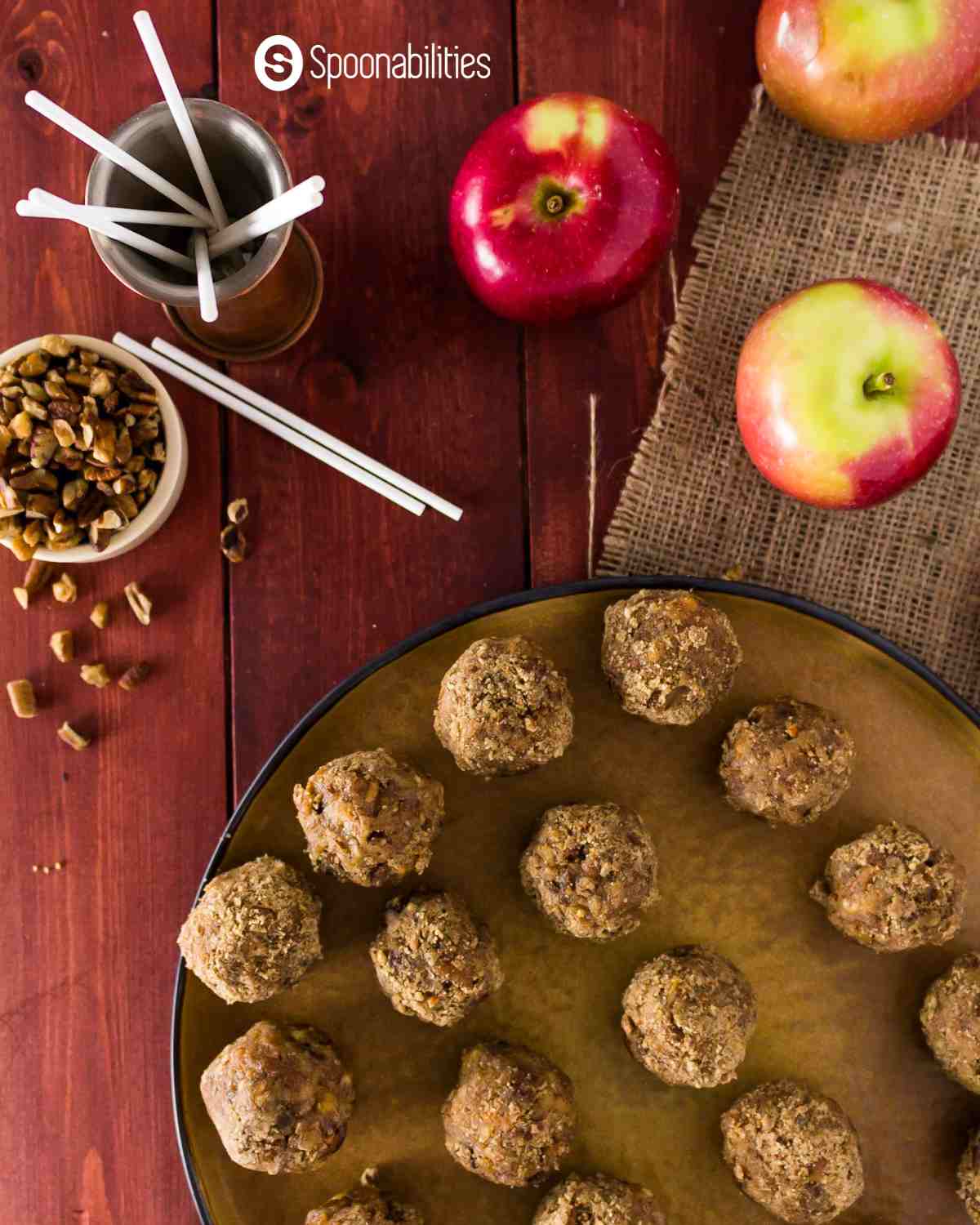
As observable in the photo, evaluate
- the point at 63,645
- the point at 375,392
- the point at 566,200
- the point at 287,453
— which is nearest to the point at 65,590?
the point at 63,645

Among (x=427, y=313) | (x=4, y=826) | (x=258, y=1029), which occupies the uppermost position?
(x=427, y=313)

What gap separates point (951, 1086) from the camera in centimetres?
138

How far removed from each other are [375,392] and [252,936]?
706mm

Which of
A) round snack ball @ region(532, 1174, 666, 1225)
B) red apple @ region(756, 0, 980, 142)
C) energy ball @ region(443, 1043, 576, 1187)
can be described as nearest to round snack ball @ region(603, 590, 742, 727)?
energy ball @ region(443, 1043, 576, 1187)

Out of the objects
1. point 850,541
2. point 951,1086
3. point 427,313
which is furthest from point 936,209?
point 951,1086

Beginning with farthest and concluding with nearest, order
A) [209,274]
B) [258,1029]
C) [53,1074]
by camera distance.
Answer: [53,1074]
[258,1029]
[209,274]

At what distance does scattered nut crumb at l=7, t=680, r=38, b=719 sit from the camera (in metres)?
1.47

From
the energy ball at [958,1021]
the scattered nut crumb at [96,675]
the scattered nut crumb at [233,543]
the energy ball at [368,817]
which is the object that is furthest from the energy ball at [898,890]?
the scattered nut crumb at [96,675]

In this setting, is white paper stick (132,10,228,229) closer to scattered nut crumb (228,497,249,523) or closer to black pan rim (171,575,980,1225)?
scattered nut crumb (228,497,249,523)

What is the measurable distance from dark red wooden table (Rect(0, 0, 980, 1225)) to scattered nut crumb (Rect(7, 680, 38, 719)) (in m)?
0.02

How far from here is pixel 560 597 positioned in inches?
54.1

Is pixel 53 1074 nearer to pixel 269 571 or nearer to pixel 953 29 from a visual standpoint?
pixel 269 571

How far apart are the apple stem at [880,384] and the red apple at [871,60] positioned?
35 cm

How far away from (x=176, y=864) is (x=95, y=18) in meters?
1.13
